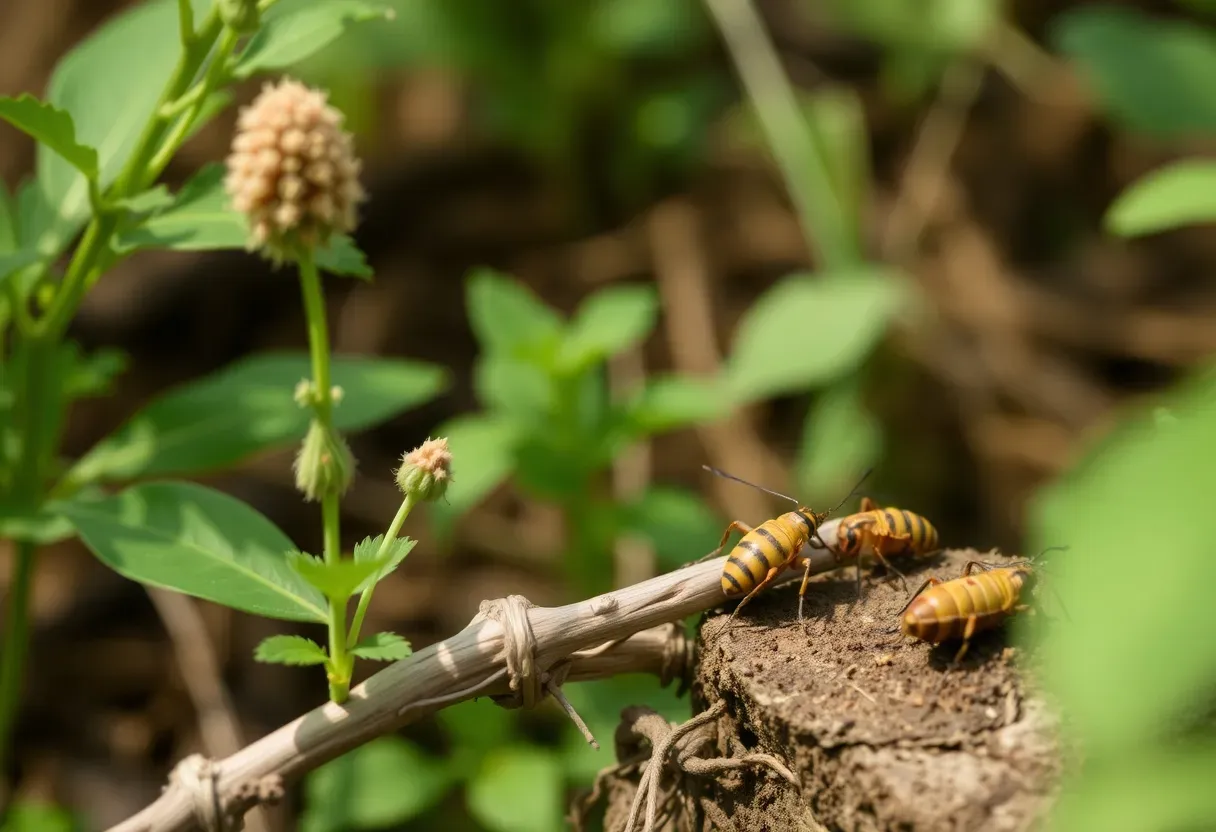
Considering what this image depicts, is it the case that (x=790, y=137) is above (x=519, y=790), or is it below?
above

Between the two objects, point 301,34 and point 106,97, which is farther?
point 106,97

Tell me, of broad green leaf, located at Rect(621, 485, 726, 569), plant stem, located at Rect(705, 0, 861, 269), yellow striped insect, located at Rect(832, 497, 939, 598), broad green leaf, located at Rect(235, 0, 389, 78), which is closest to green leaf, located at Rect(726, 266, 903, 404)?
plant stem, located at Rect(705, 0, 861, 269)

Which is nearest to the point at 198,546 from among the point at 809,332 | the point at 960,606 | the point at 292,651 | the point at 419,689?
the point at 292,651

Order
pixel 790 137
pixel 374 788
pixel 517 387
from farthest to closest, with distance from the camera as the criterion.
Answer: pixel 790 137 → pixel 517 387 → pixel 374 788

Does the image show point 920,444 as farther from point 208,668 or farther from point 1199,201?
point 208,668

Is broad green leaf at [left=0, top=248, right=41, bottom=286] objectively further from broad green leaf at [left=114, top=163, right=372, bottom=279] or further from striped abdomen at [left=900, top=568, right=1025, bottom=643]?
striped abdomen at [left=900, top=568, right=1025, bottom=643]

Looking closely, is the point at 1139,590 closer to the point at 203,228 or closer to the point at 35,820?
the point at 203,228
